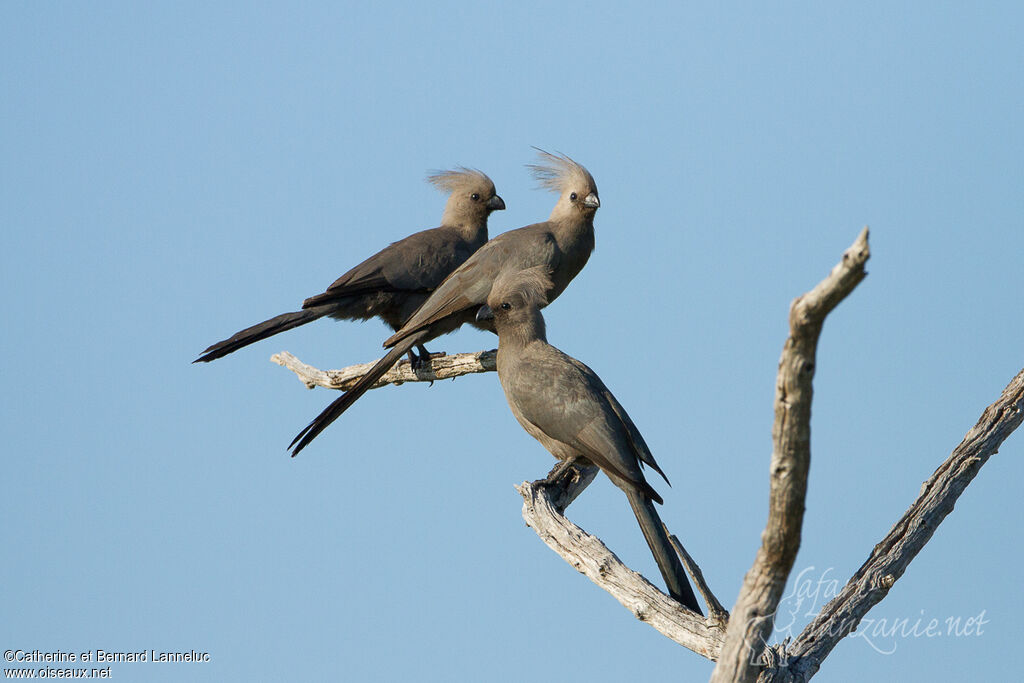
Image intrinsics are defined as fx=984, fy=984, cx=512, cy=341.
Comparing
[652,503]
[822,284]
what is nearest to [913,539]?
[652,503]

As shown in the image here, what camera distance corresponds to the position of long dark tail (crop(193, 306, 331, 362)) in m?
6.51

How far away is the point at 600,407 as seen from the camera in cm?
539

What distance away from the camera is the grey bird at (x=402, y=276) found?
684cm

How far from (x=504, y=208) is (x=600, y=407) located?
134 inches

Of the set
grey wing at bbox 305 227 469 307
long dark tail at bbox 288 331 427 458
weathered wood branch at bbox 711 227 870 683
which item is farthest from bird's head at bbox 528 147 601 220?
weathered wood branch at bbox 711 227 870 683

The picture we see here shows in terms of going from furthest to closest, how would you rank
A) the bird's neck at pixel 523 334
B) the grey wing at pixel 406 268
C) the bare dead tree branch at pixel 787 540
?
the grey wing at pixel 406 268 < the bird's neck at pixel 523 334 < the bare dead tree branch at pixel 787 540

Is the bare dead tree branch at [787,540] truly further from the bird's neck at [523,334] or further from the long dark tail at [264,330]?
the long dark tail at [264,330]

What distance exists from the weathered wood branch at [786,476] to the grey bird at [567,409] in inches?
36.5

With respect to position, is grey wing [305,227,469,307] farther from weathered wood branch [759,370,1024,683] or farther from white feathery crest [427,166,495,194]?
weathered wood branch [759,370,1024,683]

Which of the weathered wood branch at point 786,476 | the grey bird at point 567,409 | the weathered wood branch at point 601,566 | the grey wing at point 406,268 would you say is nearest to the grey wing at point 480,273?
the grey bird at point 567,409

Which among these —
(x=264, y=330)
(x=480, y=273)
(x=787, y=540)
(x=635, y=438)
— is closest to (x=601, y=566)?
(x=635, y=438)

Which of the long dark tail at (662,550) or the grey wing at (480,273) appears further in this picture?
the grey wing at (480,273)

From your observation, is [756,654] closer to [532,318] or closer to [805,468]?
[805,468]

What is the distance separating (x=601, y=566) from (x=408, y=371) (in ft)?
10.8
